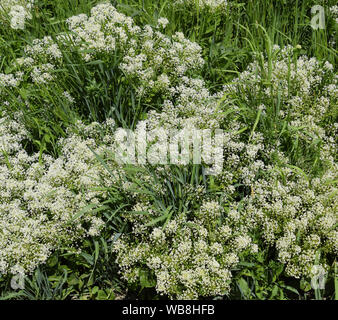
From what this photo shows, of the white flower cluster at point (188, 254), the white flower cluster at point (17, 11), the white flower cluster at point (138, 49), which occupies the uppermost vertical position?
the white flower cluster at point (17, 11)

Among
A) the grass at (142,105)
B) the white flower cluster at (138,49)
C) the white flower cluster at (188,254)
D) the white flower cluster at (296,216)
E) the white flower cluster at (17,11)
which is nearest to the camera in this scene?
the white flower cluster at (188,254)

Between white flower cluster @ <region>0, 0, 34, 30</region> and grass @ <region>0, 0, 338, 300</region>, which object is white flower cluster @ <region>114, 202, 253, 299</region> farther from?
white flower cluster @ <region>0, 0, 34, 30</region>

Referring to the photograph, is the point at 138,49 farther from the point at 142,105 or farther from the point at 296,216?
the point at 296,216

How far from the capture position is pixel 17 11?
4566mm

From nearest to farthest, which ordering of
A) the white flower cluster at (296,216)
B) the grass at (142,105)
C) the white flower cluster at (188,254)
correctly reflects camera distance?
the white flower cluster at (188,254) < the white flower cluster at (296,216) < the grass at (142,105)

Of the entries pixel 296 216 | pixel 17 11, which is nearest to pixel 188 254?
pixel 296 216

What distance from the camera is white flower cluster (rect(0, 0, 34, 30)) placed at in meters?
4.36

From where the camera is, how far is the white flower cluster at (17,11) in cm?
436

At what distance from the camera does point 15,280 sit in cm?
302

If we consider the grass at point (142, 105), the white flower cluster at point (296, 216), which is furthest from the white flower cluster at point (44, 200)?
the white flower cluster at point (296, 216)

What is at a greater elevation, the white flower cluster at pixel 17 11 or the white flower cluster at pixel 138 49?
the white flower cluster at pixel 17 11

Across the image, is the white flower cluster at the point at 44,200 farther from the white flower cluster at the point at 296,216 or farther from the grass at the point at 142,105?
the white flower cluster at the point at 296,216

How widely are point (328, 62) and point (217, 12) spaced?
4.64ft
